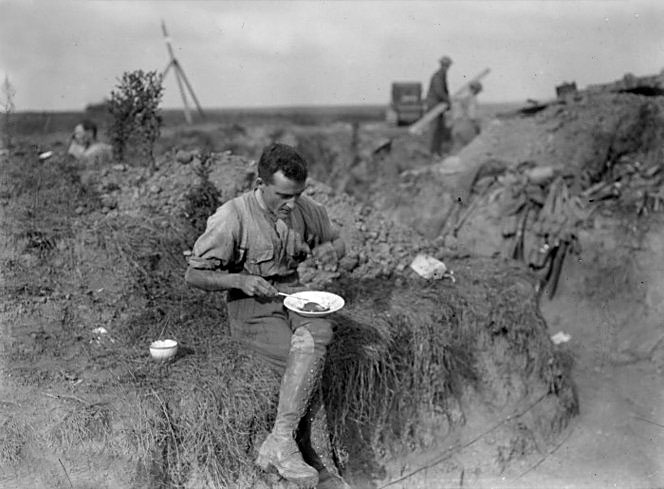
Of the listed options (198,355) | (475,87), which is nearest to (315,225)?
(198,355)

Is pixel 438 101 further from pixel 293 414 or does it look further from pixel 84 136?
pixel 293 414

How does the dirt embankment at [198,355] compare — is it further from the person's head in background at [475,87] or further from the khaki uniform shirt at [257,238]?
the person's head in background at [475,87]

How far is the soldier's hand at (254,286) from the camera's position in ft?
11.2

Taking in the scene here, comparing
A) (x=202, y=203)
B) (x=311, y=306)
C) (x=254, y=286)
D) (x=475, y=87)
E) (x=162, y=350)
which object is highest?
(x=475, y=87)

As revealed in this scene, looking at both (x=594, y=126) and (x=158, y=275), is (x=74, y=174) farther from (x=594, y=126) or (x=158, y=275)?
(x=594, y=126)

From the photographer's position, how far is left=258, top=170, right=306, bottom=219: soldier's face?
3.48 metres

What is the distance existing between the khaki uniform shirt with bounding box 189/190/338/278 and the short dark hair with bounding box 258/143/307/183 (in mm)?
281

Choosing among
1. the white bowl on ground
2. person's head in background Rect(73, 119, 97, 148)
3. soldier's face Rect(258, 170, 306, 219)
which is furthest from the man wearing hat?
the white bowl on ground

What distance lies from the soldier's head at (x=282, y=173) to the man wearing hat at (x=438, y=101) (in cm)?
931

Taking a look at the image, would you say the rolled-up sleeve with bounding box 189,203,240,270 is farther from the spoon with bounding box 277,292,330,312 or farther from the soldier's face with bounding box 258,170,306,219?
the spoon with bounding box 277,292,330,312

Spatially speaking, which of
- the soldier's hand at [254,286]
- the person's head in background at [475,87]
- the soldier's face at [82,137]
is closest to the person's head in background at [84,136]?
the soldier's face at [82,137]

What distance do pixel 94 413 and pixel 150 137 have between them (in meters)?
4.02

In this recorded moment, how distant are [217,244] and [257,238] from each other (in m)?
0.26

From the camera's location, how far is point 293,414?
3.31 m
